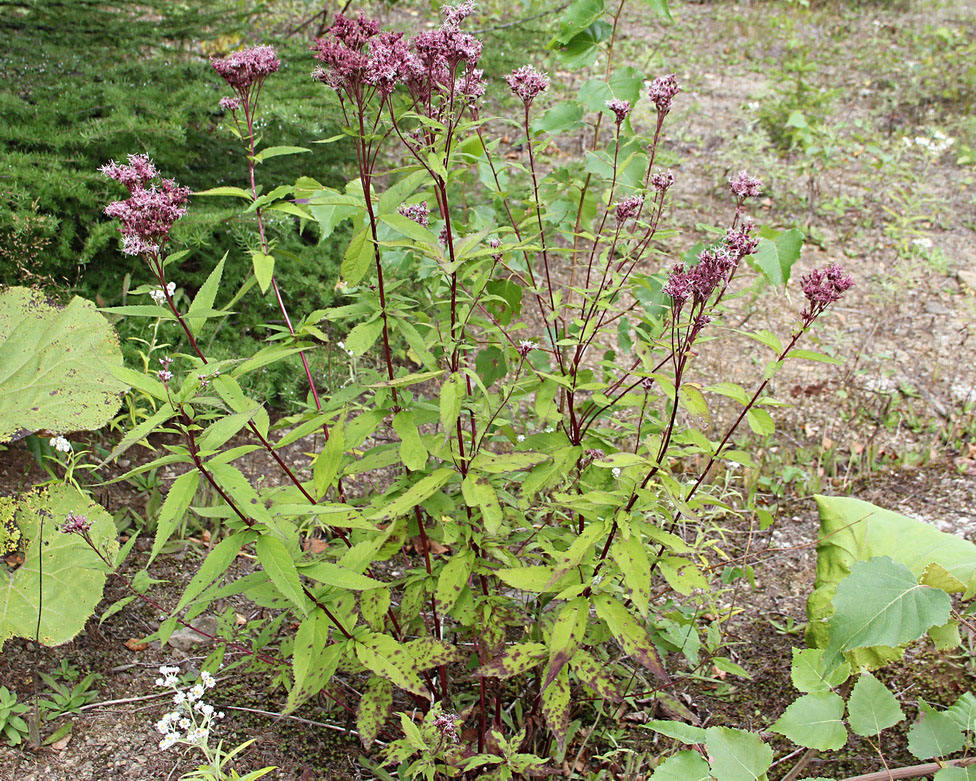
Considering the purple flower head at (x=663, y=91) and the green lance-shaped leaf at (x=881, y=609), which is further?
the purple flower head at (x=663, y=91)

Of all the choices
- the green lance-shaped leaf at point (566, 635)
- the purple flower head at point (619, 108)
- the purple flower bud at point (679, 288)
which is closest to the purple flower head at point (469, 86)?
the purple flower head at point (619, 108)

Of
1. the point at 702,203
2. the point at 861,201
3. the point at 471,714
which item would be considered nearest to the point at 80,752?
the point at 471,714

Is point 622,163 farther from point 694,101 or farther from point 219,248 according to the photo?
point 694,101

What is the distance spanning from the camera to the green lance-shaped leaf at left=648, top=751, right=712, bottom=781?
171 centimetres

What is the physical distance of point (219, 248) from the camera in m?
3.48

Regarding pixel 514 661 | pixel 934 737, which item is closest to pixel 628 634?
pixel 514 661

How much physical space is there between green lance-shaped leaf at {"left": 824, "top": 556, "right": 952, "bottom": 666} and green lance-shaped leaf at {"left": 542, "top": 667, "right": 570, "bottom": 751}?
61cm

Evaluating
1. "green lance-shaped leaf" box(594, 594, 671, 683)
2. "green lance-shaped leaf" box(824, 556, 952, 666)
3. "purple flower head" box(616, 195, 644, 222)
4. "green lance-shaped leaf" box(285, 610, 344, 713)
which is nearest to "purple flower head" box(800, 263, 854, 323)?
"purple flower head" box(616, 195, 644, 222)

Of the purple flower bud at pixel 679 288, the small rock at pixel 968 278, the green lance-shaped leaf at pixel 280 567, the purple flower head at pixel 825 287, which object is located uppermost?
the purple flower bud at pixel 679 288

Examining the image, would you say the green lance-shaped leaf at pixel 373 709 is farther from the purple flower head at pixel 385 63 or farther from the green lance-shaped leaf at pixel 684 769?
the purple flower head at pixel 385 63

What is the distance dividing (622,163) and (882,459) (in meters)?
2.15

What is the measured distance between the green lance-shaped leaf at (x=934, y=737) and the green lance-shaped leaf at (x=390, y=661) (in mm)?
1176

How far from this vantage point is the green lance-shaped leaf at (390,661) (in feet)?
5.84

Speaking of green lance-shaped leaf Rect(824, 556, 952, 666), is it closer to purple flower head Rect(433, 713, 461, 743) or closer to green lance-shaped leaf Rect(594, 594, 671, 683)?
green lance-shaped leaf Rect(594, 594, 671, 683)
